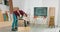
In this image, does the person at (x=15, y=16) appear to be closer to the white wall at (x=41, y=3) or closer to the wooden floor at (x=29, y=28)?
the wooden floor at (x=29, y=28)

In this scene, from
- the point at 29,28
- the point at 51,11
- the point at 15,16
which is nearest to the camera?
the point at 15,16

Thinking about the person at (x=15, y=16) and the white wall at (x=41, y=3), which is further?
the white wall at (x=41, y=3)

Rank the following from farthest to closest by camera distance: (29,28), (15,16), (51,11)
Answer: (51,11) < (29,28) < (15,16)

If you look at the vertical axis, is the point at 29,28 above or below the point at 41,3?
below

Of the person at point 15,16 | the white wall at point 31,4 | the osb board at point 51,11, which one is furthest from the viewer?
the osb board at point 51,11

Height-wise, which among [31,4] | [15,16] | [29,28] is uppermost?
[31,4]

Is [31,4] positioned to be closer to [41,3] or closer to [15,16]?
[41,3]

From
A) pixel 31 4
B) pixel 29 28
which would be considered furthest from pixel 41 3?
pixel 29 28

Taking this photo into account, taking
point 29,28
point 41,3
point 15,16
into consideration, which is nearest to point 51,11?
point 41,3

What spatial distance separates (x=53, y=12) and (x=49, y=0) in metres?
0.16

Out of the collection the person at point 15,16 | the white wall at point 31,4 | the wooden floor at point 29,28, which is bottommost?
the wooden floor at point 29,28

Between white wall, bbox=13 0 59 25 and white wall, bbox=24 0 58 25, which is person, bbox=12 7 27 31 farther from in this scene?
white wall, bbox=24 0 58 25

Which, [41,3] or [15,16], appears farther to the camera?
[41,3]

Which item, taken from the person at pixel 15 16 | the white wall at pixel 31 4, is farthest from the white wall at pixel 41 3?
the person at pixel 15 16
